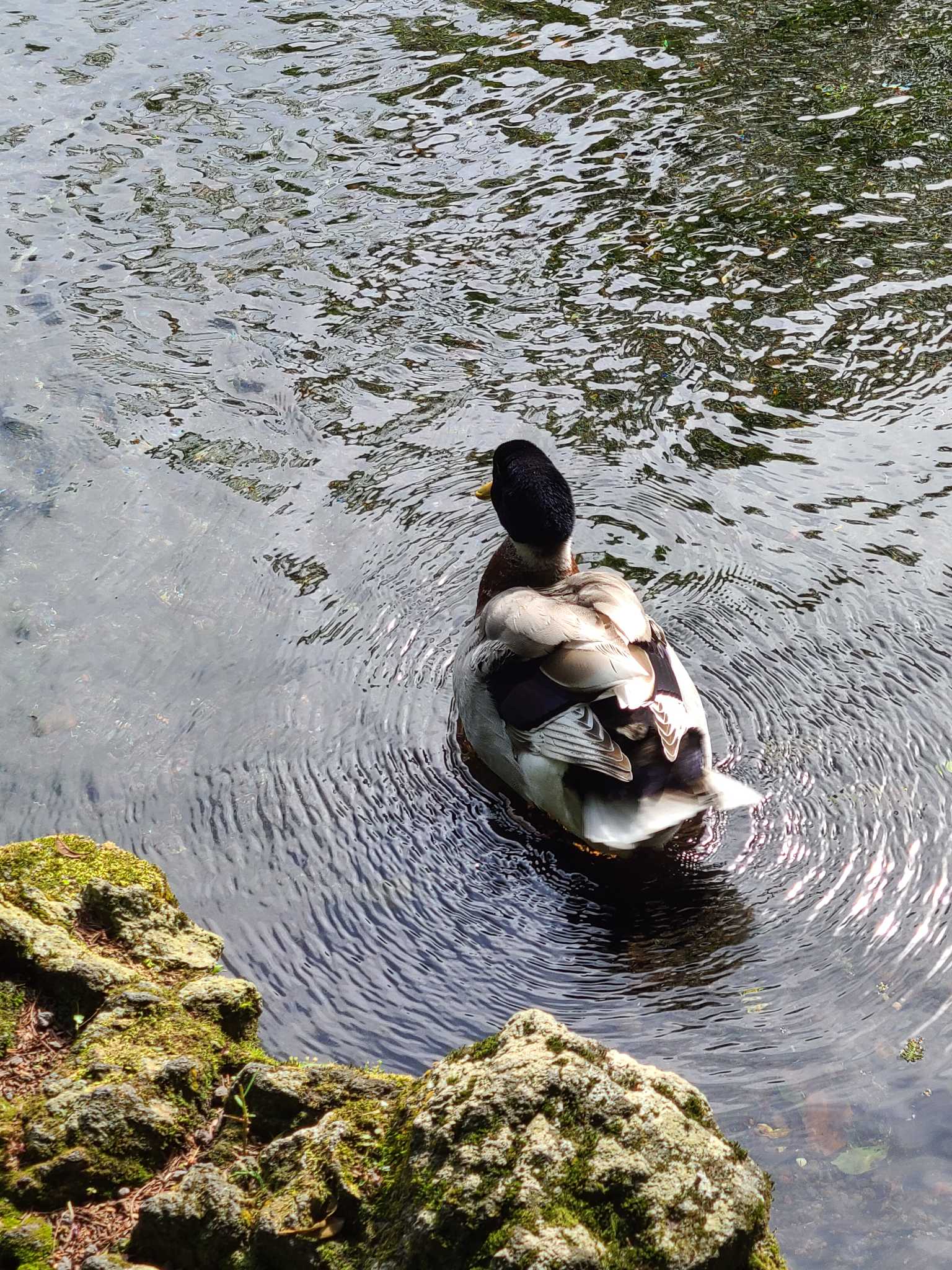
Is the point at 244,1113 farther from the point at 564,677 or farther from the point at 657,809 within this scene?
the point at 564,677

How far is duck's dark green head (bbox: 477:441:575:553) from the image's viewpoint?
618 cm

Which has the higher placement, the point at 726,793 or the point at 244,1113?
the point at 244,1113

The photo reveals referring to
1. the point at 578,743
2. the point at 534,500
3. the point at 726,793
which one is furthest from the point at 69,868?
the point at 534,500

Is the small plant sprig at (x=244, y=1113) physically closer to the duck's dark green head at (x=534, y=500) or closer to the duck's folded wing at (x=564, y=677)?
the duck's folded wing at (x=564, y=677)

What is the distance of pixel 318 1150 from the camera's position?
2.77 m

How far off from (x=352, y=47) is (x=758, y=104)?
169 inches

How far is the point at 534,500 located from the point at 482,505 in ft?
4.26

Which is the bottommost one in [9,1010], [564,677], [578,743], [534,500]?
[578,743]

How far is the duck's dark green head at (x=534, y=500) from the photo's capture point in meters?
6.18

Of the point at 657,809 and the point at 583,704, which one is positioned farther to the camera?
the point at 583,704

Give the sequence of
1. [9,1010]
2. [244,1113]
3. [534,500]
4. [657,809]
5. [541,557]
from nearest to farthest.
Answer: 1. [244,1113]
2. [9,1010]
3. [657,809]
4. [534,500]
5. [541,557]

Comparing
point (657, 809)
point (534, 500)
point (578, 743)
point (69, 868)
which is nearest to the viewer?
point (69, 868)

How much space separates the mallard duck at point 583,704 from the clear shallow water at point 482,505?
26 cm

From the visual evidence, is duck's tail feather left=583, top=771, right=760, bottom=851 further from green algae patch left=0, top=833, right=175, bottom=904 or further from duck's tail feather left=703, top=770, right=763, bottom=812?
green algae patch left=0, top=833, right=175, bottom=904
